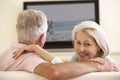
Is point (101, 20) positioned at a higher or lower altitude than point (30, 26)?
lower

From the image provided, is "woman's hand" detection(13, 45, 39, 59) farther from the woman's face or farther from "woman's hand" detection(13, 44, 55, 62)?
the woman's face

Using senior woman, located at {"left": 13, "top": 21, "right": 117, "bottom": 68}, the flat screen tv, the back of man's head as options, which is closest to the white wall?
the flat screen tv

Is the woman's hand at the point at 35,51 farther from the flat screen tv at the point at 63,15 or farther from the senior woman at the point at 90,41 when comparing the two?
the flat screen tv at the point at 63,15

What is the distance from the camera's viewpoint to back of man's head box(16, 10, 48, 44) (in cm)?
157

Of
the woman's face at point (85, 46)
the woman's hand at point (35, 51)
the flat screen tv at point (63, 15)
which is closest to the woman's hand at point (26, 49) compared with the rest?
the woman's hand at point (35, 51)

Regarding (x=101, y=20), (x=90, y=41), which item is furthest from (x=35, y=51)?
(x=101, y=20)

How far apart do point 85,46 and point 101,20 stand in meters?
2.86

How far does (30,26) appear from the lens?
1.57 metres

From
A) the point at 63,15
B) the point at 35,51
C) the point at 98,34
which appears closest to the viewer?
the point at 35,51

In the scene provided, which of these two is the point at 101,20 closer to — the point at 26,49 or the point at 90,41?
the point at 90,41

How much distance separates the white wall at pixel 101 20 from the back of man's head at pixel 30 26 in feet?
10.00

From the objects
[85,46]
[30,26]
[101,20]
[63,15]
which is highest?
[30,26]

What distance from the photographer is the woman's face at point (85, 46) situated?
5.97 ft

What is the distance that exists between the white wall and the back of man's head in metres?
3.05
